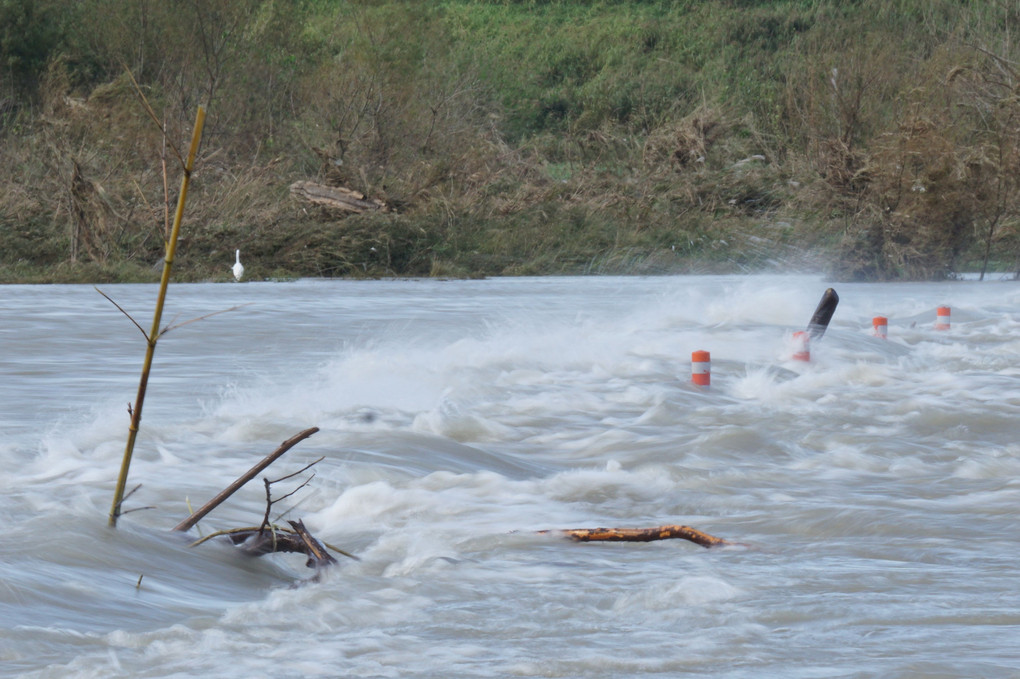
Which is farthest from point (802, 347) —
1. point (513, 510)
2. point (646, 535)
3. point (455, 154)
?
point (455, 154)

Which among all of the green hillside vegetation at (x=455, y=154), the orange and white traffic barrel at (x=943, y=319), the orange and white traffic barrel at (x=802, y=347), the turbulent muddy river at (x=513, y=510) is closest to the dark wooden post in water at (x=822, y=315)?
the turbulent muddy river at (x=513, y=510)

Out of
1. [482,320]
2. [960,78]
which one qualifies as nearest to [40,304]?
[482,320]

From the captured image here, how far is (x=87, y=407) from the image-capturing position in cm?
963

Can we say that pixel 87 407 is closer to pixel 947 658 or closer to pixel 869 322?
pixel 947 658

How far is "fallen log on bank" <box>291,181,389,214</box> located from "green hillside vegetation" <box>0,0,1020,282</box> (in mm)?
137

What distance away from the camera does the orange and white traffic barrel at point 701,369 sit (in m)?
12.1

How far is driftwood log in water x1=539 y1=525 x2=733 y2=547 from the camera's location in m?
5.58

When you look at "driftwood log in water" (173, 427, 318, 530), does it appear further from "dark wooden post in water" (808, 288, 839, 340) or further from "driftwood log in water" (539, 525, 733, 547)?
"dark wooden post in water" (808, 288, 839, 340)

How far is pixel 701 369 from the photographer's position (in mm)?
12125

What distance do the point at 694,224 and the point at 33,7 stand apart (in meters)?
20.8

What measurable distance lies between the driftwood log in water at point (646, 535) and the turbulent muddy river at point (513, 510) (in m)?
0.06

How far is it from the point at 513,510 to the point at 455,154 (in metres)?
29.6

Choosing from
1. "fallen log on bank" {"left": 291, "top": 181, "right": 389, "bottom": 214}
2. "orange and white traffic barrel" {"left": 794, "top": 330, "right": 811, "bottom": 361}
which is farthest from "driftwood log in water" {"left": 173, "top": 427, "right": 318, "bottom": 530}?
"fallen log on bank" {"left": 291, "top": 181, "right": 389, "bottom": 214}

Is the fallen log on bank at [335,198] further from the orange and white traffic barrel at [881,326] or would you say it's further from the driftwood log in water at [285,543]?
the driftwood log in water at [285,543]
